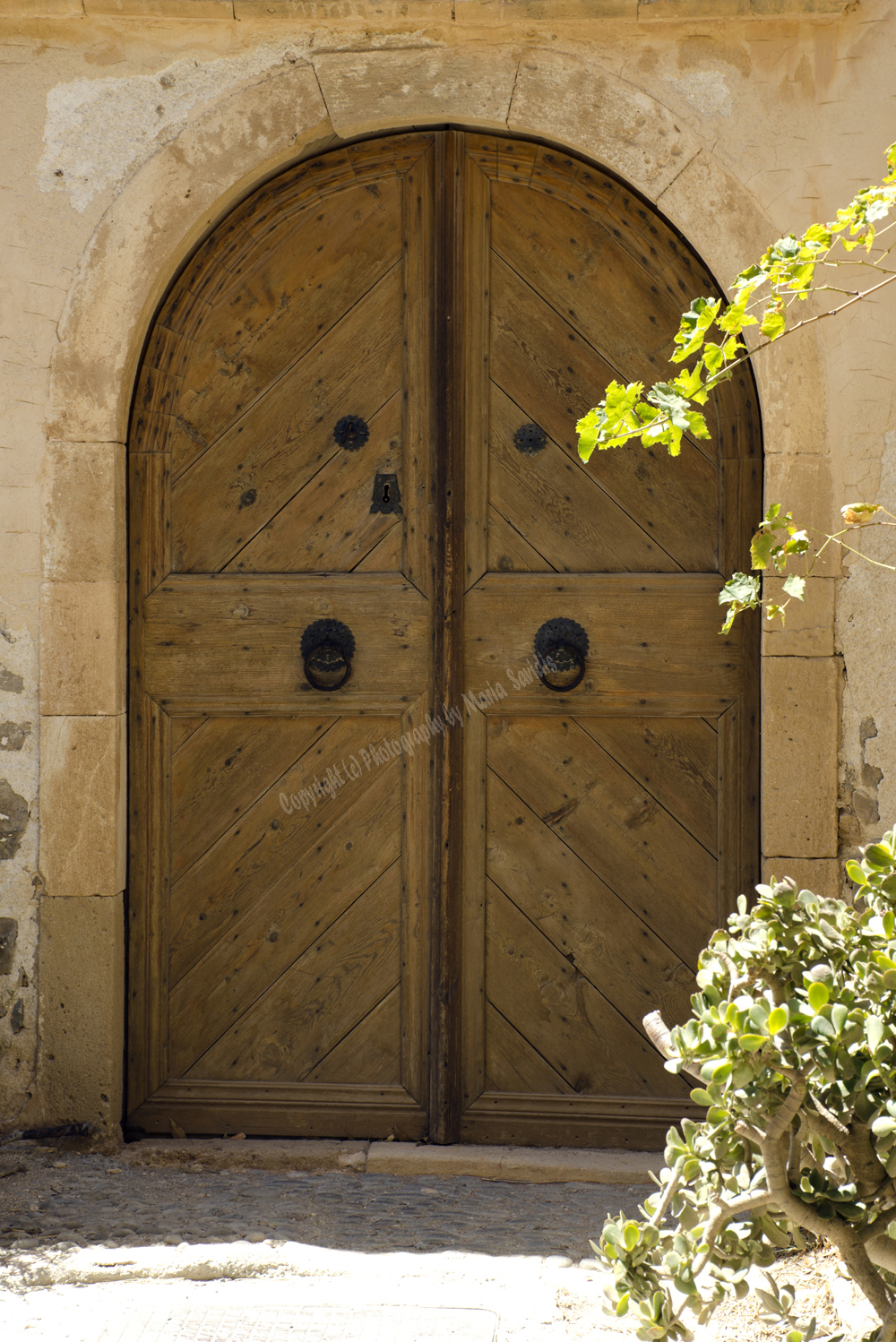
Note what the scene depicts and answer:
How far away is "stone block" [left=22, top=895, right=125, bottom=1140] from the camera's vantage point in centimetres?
281

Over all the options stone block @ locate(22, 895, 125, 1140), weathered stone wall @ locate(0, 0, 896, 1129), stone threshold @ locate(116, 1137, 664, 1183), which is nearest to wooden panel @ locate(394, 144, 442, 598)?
weathered stone wall @ locate(0, 0, 896, 1129)

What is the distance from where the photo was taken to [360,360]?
2949 millimetres

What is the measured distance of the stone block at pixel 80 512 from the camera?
2.82m

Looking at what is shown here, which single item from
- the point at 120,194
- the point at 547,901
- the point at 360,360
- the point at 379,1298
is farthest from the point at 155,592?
the point at 379,1298

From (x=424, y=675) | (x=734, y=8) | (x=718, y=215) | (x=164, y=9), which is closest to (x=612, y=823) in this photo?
(x=424, y=675)

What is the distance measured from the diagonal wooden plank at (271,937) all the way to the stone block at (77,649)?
683 millimetres

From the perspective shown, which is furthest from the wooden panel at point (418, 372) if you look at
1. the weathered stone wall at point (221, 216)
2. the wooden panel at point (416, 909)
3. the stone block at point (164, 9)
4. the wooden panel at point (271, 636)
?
the stone block at point (164, 9)

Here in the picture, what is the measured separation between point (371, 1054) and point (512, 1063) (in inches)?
15.4

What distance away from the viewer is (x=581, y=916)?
293 cm

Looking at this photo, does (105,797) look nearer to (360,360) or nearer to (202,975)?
(202,975)

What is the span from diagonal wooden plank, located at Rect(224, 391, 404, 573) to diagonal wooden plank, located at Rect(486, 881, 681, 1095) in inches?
40.1

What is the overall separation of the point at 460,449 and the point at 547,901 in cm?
126

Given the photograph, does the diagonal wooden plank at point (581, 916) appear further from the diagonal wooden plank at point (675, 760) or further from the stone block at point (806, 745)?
the stone block at point (806, 745)

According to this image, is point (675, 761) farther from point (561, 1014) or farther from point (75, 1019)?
point (75, 1019)
